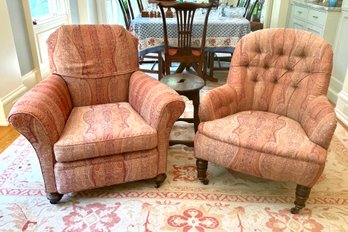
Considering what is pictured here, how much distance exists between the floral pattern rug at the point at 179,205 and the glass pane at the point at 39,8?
223 centimetres

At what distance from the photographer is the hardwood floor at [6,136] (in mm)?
2260

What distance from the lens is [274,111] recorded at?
6.32 feet

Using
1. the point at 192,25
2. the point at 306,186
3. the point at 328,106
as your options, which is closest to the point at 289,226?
the point at 306,186

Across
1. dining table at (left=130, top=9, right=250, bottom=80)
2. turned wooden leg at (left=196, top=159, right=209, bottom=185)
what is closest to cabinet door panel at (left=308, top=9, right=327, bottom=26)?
dining table at (left=130, top=9, right=250, bottom=80)

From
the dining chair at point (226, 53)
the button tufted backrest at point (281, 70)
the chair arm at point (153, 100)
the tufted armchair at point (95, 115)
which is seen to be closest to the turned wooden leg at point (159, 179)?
the tufted armchair at point (95, 115)

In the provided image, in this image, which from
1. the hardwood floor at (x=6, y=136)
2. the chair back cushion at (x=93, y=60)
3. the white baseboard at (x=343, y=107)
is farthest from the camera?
the white baseboard at (x=343, y=107)

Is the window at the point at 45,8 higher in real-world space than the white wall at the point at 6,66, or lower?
higher

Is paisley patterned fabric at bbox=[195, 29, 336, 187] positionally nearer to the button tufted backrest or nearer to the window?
the button tufted backrest

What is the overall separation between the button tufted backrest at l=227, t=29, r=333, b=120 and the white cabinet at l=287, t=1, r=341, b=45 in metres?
1.62

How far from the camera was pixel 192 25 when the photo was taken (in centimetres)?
313

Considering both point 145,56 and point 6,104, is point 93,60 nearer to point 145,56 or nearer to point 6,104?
point 6,104

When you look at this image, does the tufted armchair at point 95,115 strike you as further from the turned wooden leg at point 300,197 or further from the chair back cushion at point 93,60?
the turned wooden leg at point 300,197

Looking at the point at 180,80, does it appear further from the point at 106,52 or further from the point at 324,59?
the point at 324,59

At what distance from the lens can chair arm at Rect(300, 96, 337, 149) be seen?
4.78 ft
